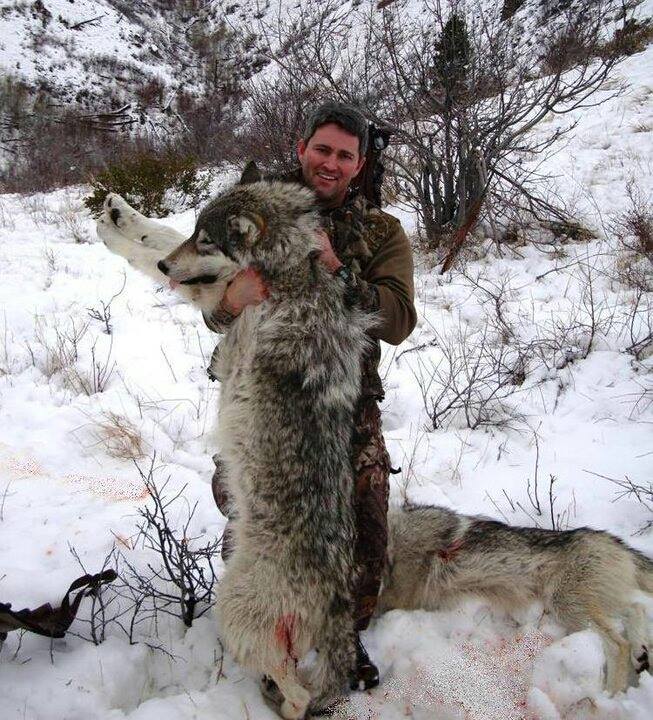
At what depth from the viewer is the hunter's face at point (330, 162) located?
228 cm

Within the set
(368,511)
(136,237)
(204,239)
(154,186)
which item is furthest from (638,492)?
(154,186)

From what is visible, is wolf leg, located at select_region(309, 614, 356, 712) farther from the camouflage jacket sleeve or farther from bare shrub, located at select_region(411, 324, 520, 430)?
bare shrub, located at select_region(411, 324, 520, 430)

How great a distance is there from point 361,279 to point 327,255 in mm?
204

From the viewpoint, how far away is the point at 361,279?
2.21 meters

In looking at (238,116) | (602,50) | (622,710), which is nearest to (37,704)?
(622,710)

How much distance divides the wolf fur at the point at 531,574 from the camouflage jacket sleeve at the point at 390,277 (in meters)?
0.96

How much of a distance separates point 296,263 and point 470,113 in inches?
211

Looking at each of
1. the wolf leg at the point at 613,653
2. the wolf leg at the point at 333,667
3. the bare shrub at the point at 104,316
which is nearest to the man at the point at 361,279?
the wolf leg at the point at 333,667

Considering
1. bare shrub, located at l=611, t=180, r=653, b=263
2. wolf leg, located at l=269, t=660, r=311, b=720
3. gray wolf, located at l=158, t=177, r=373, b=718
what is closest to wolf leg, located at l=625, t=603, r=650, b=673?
gray wolf, located at l=158, t=177, r=373, b=718

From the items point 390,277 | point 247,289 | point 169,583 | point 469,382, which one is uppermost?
point 390,277

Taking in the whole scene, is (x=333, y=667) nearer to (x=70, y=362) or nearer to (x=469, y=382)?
(x=469, y=382)

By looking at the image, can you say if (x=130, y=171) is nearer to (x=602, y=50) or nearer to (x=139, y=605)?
(x=602, y=50)

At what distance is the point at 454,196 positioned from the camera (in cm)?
686

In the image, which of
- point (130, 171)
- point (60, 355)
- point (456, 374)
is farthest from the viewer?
point (130, 171)
